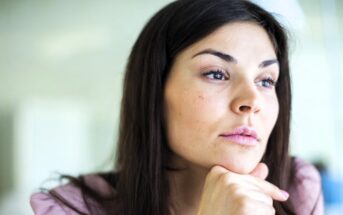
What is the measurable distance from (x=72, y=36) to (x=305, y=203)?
1.56 metres

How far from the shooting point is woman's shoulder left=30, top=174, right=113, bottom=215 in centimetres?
73

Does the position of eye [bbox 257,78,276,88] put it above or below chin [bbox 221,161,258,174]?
above

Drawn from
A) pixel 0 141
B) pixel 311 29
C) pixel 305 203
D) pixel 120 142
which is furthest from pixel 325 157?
pixel 0 141

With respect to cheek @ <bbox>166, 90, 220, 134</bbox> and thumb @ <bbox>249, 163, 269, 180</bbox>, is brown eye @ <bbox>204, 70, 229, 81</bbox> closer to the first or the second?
cheek @ <bbox>166, 90, 220, 134</bbox>

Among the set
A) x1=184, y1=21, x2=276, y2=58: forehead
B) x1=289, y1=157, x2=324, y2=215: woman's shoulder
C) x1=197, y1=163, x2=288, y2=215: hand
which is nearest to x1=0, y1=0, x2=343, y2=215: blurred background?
x1=289, y1=157, x2=324, y2=215: woman's shoulder

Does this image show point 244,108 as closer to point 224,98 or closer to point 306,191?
point 224,98

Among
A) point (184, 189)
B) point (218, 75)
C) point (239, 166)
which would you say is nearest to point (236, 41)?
point (218, 75)

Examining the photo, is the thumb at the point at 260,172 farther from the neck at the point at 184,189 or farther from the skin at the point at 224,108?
the neck at the point at 184,189

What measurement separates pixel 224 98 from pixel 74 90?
1.55 meters

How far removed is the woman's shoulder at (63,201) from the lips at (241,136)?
0.32 metres

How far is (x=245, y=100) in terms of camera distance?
25.1 inches

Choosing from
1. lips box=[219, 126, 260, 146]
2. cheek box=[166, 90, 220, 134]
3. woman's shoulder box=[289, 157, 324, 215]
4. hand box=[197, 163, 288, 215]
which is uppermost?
cheek box=[166, 90, 220, 134]

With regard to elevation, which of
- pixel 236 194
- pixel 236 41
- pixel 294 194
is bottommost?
pixel 294 194

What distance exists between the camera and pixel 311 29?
1.84 meters
